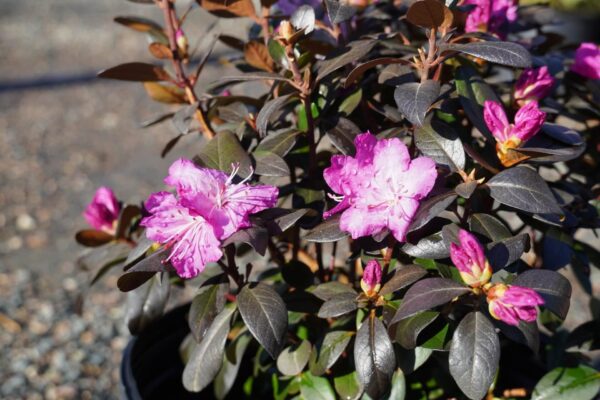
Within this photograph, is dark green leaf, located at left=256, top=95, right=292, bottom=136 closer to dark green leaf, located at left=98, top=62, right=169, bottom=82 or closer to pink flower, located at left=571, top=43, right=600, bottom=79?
dark green leaf, located at left=98, top=62, right=169, bottom=82

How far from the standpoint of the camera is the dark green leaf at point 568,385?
4.09 feet

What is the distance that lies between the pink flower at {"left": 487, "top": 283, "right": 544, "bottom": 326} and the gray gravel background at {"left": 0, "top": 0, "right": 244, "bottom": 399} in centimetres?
92

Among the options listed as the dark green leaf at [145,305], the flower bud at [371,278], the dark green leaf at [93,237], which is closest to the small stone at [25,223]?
the dark green leaf at [93,237]

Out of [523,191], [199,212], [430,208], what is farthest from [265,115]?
[523,191]

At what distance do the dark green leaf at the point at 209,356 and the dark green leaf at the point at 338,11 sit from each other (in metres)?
0.56

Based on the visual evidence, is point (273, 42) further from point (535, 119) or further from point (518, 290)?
point (518, 290)

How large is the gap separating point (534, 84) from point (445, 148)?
25cm

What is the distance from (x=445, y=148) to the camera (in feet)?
3.22

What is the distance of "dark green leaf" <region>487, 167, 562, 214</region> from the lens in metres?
0.90

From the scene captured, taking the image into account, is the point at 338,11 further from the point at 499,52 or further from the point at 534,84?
the point at 534,84

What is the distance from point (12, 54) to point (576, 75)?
20.3ft

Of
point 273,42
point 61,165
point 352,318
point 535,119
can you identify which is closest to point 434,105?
point 535,119

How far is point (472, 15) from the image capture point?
1.20 m

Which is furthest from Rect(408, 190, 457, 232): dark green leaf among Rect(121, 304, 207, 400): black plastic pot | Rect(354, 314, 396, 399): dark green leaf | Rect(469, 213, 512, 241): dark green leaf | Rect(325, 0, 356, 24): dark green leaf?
Answer: Rect(121, 304, 207, 400): black plastic pot
